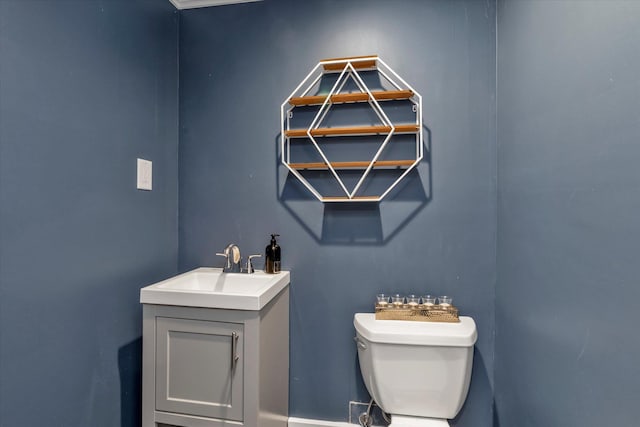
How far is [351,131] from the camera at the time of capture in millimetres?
1431

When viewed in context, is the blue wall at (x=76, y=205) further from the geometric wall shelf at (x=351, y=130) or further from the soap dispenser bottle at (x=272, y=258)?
the geometric wall shelf at (x=351, y=130)

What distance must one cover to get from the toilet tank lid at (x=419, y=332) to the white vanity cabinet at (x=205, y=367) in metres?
0.42

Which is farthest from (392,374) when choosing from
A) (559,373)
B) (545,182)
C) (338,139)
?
(338,139)

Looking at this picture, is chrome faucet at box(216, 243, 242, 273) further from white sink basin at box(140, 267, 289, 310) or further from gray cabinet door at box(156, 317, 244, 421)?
gray cabinet door at box(156, 317, 244, 421)

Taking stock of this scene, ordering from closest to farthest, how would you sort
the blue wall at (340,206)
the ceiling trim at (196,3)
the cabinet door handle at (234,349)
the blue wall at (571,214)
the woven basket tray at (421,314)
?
the blue wall at (571,214)
the cabinet door handle at (234,349)
the woven basket tray at (421,314)
the blue wall at (340,206)
the ceiling trim at (196,3)

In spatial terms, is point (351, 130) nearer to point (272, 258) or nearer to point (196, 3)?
point (272, 258)

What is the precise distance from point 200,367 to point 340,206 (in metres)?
0.88

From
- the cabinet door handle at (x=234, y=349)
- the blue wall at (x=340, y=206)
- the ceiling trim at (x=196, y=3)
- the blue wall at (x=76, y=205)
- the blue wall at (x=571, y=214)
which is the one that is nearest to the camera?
the blue wall at (x=571, y=214)

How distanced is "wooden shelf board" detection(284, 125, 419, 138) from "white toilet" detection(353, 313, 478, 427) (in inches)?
32.9

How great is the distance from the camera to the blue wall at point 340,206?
1392 millimetres

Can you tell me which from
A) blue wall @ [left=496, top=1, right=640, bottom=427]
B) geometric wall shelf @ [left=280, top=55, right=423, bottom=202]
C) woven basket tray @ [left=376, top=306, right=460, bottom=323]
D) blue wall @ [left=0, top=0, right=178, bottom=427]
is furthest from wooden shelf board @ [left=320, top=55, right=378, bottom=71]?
woven basket tray @ [left=376, top=306, right=460, bottom=323]

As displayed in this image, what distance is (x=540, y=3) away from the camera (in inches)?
38.9

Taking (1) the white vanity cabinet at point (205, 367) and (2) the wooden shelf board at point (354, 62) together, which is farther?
(2) the wooden shelf board at point (354, 62)

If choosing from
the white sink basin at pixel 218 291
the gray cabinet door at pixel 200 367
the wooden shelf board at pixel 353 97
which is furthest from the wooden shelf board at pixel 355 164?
the gray cabinet door at pixel 200 367
